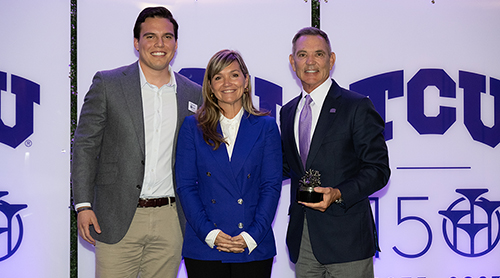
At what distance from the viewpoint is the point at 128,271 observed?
8.30 feet

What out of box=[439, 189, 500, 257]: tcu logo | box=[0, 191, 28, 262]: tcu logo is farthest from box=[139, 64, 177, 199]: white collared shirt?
box=[439, 189, 500, 257]: tcu logo

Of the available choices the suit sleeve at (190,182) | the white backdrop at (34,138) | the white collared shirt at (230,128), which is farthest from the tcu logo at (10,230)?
the white collared shirt at (230,128)

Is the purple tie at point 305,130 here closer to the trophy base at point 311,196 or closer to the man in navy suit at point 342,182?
the man in navy suit at point 342,182

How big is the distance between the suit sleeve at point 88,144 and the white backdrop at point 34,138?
5.02 ft

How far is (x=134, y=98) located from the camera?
251 centimetres

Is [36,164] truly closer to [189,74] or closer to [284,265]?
[189,74]

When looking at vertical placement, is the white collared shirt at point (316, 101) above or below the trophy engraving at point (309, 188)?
above

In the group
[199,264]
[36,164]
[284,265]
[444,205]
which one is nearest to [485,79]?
[444,205]

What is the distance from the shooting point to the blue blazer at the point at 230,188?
2.14m

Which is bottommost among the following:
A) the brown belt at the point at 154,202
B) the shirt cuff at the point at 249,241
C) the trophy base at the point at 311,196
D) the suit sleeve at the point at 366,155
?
the shirt cuff at the point at 249,241

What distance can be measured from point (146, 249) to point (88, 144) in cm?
75

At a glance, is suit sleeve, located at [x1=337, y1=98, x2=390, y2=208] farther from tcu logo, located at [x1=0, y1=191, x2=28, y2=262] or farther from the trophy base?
tcu logo, located at [x1=0, y1=191, x2=28, y2=262]

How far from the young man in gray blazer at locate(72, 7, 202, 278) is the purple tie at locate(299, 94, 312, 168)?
29.3 inches

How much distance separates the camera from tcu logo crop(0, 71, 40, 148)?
148 inches
